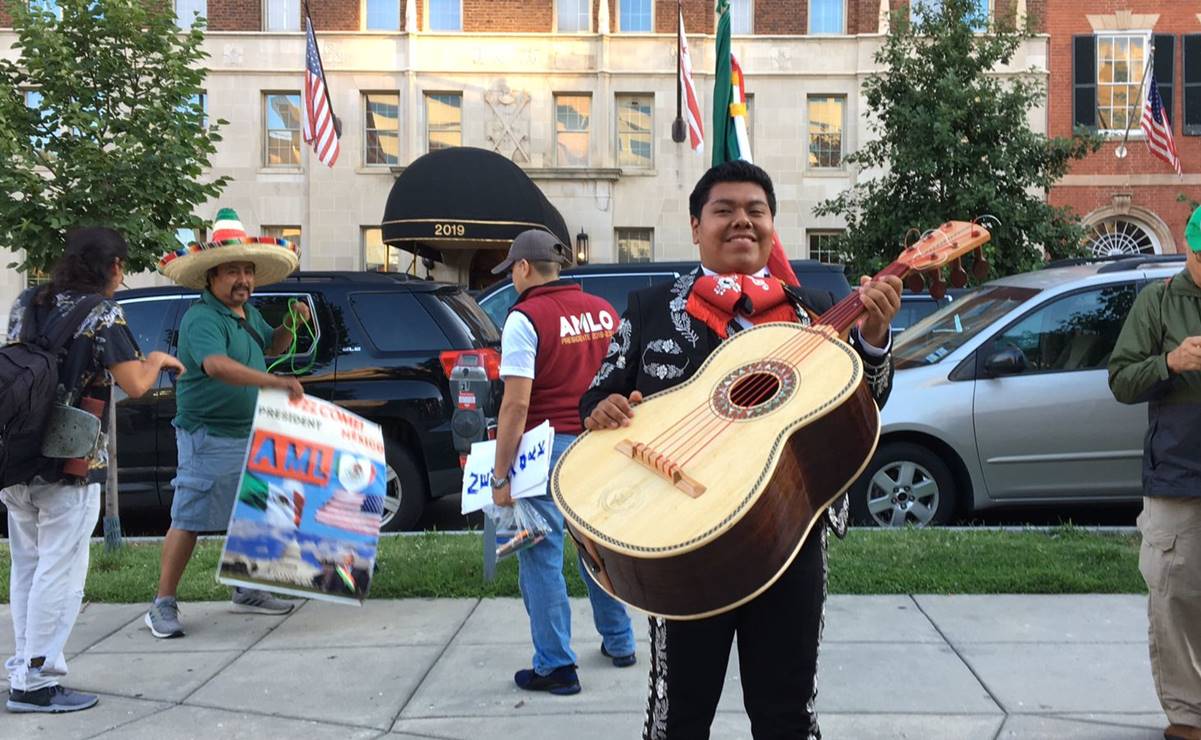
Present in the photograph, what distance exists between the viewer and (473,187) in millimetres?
18953

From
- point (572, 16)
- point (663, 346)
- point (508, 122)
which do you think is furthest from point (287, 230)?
point (663, 346)

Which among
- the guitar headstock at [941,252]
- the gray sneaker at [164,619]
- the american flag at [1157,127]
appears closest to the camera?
the guitar headstock at [941,252]

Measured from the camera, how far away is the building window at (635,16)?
2234 centimetres

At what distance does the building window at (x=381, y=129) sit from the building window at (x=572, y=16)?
3789mm

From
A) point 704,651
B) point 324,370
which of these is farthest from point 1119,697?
→ point 324,370

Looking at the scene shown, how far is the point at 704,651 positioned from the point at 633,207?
65.7 ft

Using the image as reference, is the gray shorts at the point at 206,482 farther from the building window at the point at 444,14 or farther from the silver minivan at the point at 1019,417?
the building window at the point at 444,14

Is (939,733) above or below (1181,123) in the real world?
below

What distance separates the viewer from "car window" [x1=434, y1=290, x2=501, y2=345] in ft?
26.6

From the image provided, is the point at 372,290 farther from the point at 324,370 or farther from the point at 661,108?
the point at 661,108

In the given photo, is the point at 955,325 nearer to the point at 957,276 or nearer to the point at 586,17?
the point at 957,276

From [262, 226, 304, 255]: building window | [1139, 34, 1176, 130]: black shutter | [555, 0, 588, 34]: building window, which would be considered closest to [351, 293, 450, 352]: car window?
[262, 226, 304, 255]: building window

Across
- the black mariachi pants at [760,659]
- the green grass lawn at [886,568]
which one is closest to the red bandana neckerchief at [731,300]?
the black mariachi pants at [760,659]

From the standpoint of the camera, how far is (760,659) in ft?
9.09
